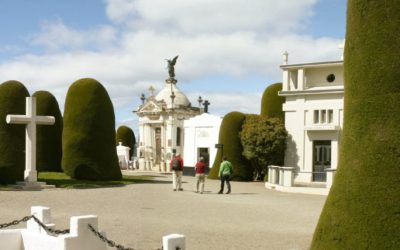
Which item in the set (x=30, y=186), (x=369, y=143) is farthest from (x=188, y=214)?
(x=30, y=186)

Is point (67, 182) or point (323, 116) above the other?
point (323, 116)

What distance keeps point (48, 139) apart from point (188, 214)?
1746 centimetres

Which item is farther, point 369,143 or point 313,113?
point 313,113

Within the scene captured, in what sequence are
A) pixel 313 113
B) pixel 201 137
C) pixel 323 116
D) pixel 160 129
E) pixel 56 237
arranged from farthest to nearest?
pixel 160 129 → pixel 201 137 → pixel 313 113 → pixel 323 116 → pixel 56 237

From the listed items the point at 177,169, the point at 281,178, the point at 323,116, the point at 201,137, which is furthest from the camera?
the point at 201,137

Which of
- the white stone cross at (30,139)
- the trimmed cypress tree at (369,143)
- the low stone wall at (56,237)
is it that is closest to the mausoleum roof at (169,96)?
the white stone cross at (30,139)

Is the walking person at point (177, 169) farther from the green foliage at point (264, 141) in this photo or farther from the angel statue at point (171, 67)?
the angel statue at point (171, 67)

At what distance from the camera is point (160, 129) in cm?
5334

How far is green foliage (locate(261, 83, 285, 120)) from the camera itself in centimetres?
3509

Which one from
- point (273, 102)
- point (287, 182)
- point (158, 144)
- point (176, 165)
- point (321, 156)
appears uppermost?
point (273, 102)

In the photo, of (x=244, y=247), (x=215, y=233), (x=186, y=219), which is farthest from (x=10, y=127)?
(x=244, y=247)

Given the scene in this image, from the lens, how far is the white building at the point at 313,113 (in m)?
30.4

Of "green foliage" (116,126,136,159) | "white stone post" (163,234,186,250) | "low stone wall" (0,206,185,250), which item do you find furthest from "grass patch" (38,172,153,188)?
"green foliage" (116,126,136,159)

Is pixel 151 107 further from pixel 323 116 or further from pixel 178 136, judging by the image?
pixel 323 116
